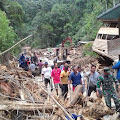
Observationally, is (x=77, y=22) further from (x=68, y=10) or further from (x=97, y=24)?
(x=97, y=24)

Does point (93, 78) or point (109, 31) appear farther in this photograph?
point (109, 31)

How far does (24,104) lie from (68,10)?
49.1 metres

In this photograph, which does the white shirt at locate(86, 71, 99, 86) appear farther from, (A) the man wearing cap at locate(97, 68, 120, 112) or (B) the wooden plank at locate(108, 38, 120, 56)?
(B) the wooden plank at locate(108, 38, 120, 56)

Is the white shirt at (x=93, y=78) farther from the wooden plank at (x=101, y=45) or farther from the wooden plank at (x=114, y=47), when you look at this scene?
the wooden plank at (x=101, y=45)

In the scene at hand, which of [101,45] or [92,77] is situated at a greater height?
[92,77]

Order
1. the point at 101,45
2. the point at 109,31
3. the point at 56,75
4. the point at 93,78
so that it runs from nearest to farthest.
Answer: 1. the point at 93,78
2. the point at 56,75
3. the point at 109,31
4. the point at 101,45

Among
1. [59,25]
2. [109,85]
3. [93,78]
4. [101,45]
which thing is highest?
[59,25]

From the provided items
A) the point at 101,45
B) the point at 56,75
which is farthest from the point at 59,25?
the point at 56,75

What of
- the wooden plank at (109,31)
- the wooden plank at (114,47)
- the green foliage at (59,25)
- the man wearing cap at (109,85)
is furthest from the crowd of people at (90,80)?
the green foliage at (59,25)

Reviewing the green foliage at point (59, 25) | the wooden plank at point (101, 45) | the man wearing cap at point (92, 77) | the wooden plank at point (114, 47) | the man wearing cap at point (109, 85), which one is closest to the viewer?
the wooden plank at point (114, 47)

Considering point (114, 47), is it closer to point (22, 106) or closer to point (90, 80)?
point (22, 106)

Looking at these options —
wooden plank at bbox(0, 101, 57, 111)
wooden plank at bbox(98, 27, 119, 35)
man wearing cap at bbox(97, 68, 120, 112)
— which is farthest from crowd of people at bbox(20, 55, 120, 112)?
wooden plank at bbox(98, 27, 119, 35)

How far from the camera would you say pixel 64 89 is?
6.36 meters

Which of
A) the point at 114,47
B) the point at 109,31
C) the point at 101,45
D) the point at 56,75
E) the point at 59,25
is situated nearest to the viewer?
the point at 114,47
